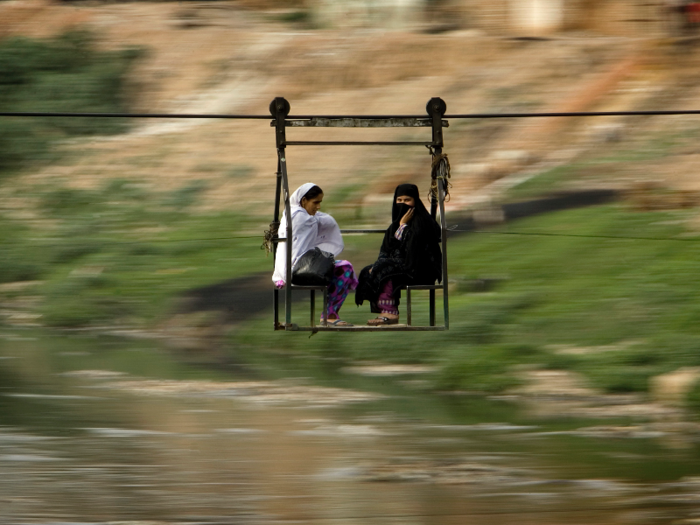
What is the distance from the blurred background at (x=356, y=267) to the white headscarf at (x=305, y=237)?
2.01 m

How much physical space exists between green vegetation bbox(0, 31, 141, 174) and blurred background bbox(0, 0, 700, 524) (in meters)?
0.08

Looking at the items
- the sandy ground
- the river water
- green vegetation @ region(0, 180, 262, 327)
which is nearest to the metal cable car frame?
the river water

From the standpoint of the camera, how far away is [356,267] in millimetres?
21844

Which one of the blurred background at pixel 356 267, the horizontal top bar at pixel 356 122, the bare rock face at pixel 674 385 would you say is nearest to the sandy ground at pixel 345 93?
the blurred background at pixel 356 267

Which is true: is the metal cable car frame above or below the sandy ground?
below

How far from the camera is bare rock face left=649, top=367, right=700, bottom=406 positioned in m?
15.8

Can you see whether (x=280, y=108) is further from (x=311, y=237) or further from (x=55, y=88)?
(x=55, y=88)

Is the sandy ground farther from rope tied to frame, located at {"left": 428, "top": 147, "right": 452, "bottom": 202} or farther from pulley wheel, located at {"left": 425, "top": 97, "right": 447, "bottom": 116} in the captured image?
pulley wheel, located at {"left": 425, "top": 97, "right": 447, "bottom": 116}

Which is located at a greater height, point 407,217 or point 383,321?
point 407,217

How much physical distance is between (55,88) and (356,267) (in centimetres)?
1344

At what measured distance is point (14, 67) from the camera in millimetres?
32844

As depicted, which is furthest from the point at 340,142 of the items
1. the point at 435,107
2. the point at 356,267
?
the point at 356,267

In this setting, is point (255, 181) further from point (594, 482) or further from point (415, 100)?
point (594, 482)

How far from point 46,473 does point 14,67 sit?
Answer: 21.8 meters
